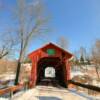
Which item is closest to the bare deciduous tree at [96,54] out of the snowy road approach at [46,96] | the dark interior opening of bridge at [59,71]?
the dark interior opening of bridge at [59,71]

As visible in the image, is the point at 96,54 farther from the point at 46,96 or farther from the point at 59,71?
the point at 46,96

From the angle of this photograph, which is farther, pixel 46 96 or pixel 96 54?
pixel 96 54

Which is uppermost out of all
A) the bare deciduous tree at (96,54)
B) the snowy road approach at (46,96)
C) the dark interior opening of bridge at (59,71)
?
the bare deciduous tree at (96,54)

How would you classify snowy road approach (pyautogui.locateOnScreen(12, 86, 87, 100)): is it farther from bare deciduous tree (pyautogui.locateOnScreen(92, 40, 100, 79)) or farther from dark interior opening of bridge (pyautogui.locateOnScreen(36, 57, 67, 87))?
bare deciduous tree (pyautogui.locateOnScreen(92, 40, 100, 79))

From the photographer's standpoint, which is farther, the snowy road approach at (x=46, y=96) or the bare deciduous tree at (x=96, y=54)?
the bare deciduous tree at (x=96, y=54)

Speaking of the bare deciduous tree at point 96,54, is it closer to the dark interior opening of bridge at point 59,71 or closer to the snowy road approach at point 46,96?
the dark interior opening of bridge at point 59,71

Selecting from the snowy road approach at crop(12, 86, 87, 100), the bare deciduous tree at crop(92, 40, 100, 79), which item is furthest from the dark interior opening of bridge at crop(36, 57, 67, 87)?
the bare deciduous tree at crop(92, 40, 100, 79)

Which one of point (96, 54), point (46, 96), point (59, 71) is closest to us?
point (46, 96)

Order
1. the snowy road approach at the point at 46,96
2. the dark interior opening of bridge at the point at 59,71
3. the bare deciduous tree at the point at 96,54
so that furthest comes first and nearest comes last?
the bare deciduous tree at the point at 96,54, the dark interior opening of bridge at the point at 59,71, the snowy road approach at the point at 46,96

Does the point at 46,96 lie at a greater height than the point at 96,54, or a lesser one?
lesser

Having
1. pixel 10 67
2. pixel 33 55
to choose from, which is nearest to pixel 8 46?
pixel 33 55

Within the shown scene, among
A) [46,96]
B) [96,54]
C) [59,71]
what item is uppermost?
[96,54]

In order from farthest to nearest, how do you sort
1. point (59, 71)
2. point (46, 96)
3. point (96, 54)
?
point (96, 54), point (59, 71), point (46, 96)

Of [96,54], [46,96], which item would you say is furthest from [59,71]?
[96,54]
